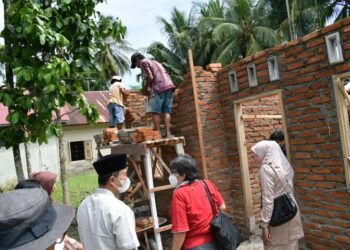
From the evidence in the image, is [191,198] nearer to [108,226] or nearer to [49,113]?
[108,226]

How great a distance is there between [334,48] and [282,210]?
197 cm

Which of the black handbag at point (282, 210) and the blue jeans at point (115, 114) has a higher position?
the blue jeans at point (115, 114)

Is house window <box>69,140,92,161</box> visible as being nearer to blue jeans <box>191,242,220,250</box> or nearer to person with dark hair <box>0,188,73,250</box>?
blue jeans <box>191,242,220,250</box>

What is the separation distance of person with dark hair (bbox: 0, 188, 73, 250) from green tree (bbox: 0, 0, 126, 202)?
222 centimetres

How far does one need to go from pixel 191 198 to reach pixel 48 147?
1680cm

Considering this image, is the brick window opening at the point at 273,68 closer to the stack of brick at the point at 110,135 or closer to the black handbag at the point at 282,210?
the black handbag at the point at 282,210

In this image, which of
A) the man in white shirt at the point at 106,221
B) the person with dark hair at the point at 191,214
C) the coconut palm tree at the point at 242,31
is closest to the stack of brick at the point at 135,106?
the person with dark hair at the point at 191,214

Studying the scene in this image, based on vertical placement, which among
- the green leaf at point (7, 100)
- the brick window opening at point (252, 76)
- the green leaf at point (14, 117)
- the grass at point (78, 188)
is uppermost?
the brick window opening at point (252, 76)

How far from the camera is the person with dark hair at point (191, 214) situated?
3033 mm

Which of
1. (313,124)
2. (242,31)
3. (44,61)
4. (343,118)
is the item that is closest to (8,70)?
(44,61)

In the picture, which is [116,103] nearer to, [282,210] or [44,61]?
[44,61]

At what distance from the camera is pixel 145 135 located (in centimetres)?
571

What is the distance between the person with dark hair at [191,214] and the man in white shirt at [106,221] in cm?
46

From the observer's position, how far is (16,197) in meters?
1.46
